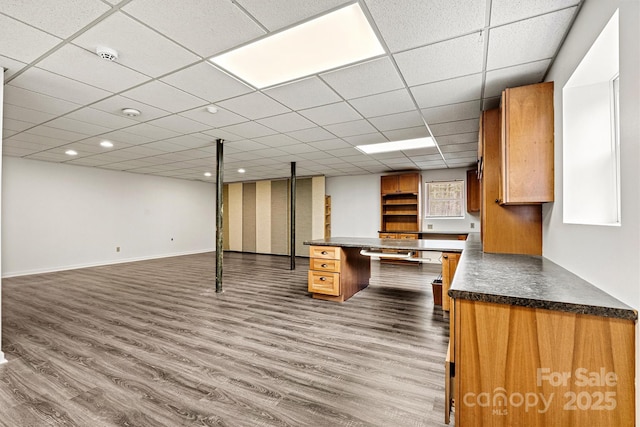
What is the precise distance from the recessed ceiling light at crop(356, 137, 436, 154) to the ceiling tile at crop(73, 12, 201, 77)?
347 centimetres

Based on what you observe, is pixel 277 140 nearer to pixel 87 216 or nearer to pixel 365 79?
pixel 365 79

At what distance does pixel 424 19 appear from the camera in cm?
180

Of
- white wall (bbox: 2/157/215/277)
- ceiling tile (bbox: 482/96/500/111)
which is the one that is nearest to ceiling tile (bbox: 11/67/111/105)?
ceiling tile (bbox: 482/96/500/111)

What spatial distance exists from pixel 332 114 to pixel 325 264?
2.10 meters

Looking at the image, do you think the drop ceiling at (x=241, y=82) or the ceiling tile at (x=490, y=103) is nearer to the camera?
the drop ceiling at (x=241, y=82)

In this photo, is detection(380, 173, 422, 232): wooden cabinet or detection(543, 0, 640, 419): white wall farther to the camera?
detection(380, 173, 422, 232): wooden cabinet

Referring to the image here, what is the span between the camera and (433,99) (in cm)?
306

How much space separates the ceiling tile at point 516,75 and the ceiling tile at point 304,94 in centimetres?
144

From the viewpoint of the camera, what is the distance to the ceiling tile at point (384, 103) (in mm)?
2969

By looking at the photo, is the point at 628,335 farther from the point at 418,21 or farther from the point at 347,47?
the point at 347,47

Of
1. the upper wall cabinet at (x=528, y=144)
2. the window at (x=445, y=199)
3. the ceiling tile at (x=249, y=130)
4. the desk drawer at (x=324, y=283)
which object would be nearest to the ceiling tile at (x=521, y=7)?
the upper wall cabinet at (x=528, y=144)

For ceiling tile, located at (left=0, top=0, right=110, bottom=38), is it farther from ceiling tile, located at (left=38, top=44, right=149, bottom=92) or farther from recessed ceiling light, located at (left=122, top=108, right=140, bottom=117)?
recessed ceiling light, located at (left=122, top=108, right=140, bottom=117)

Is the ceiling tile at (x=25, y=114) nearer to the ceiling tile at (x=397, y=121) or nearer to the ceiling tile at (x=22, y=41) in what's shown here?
the ceiling tile at (x=22, y=41)

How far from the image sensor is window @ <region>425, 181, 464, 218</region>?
761 cm
